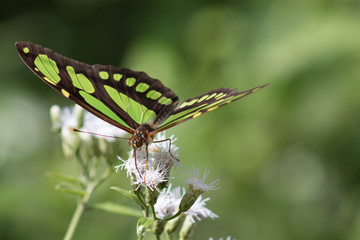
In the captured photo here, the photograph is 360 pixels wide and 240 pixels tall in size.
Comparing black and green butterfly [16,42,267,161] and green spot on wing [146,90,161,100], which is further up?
green spot on wing [146,90,161,100]

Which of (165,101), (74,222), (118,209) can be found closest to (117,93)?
(165,101)

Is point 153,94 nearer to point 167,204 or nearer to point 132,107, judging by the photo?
point 132,107

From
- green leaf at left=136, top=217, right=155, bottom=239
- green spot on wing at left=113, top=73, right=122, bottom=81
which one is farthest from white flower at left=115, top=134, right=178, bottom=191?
green spot on wing at left=113, top=73, right=122, bottom=81

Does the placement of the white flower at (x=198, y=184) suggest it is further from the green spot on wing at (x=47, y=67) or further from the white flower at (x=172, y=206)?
the green spot on wing at (x=47, y=67)

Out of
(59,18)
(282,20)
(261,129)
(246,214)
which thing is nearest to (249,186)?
(246,214)

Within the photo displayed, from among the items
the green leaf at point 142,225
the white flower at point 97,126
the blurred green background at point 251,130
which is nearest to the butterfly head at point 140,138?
the green leaf at point 142,225

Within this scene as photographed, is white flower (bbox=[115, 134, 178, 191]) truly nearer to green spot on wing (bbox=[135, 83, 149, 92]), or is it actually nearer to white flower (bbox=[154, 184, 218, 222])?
white flower (bbox=[154, 184, 218, 222])

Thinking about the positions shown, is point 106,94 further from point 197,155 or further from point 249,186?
point 249,186
